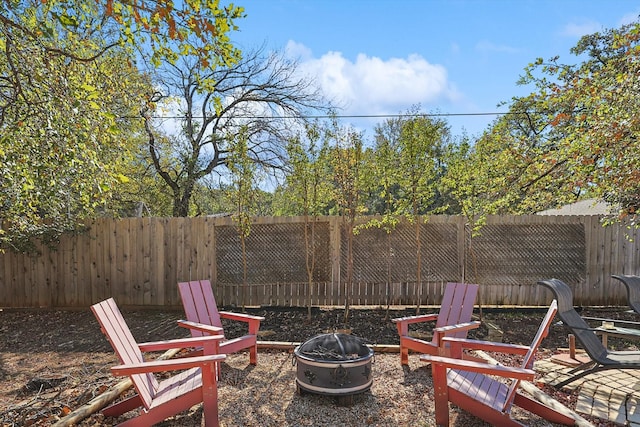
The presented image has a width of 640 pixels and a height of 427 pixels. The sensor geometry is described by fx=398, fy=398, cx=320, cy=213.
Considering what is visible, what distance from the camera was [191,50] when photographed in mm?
2555

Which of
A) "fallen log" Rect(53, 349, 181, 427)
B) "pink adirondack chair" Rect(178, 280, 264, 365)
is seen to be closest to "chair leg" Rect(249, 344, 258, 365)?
"pink adirondack chair" Rect(178, 280, 264, 365)

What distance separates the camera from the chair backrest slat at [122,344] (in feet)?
8.11

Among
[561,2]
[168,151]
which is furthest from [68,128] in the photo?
[168,151]

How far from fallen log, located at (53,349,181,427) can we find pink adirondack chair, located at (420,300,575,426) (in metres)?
2.24

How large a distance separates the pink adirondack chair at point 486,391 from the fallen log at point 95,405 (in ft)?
7.34

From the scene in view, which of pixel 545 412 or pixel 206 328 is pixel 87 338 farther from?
pixel 545 412


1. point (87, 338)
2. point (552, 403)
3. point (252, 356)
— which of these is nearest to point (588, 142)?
point (552, 403)

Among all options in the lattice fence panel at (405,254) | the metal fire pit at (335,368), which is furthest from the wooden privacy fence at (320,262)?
the metal fire pit at (335,368)

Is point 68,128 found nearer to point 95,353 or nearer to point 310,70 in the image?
point 95,353

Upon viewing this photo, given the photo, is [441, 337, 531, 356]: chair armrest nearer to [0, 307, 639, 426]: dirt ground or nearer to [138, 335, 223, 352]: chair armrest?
[0, 307, 639, 426]: dirt ground

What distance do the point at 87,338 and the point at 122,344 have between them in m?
2.96

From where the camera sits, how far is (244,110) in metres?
9.59

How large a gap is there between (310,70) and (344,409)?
8199 mm

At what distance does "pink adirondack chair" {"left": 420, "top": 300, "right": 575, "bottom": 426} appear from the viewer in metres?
2.39
